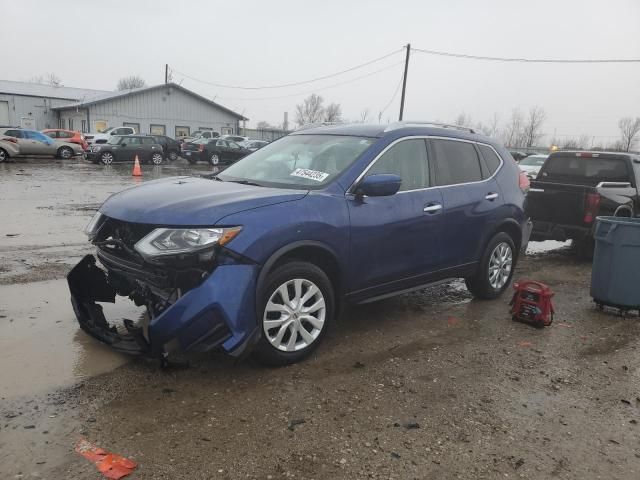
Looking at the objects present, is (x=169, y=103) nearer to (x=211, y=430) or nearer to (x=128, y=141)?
(x=128, y=141)

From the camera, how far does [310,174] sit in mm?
4375

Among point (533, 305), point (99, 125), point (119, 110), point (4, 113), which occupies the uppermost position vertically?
point (119, 110)

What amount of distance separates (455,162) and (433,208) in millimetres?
759

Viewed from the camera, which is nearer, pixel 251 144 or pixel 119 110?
pixel 251 144

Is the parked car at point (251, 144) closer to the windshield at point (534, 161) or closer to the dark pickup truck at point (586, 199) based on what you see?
the windshield at point (534, 161)

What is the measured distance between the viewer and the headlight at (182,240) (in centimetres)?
339

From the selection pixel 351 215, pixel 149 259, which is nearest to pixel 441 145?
pixel 351 215

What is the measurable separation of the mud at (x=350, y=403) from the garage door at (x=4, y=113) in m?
46.0

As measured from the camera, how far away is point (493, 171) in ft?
18.8

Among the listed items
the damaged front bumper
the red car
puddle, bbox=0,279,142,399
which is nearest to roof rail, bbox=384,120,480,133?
the damaged front bumper

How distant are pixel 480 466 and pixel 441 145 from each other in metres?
3.17

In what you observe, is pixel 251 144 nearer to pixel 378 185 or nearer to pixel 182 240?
pixel 378 185

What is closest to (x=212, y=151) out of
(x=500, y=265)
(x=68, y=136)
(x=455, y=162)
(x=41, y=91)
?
(x=68, y=136)

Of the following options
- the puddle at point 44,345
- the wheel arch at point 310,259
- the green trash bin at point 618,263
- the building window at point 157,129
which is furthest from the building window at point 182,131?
the wheel arch at point 310,259
